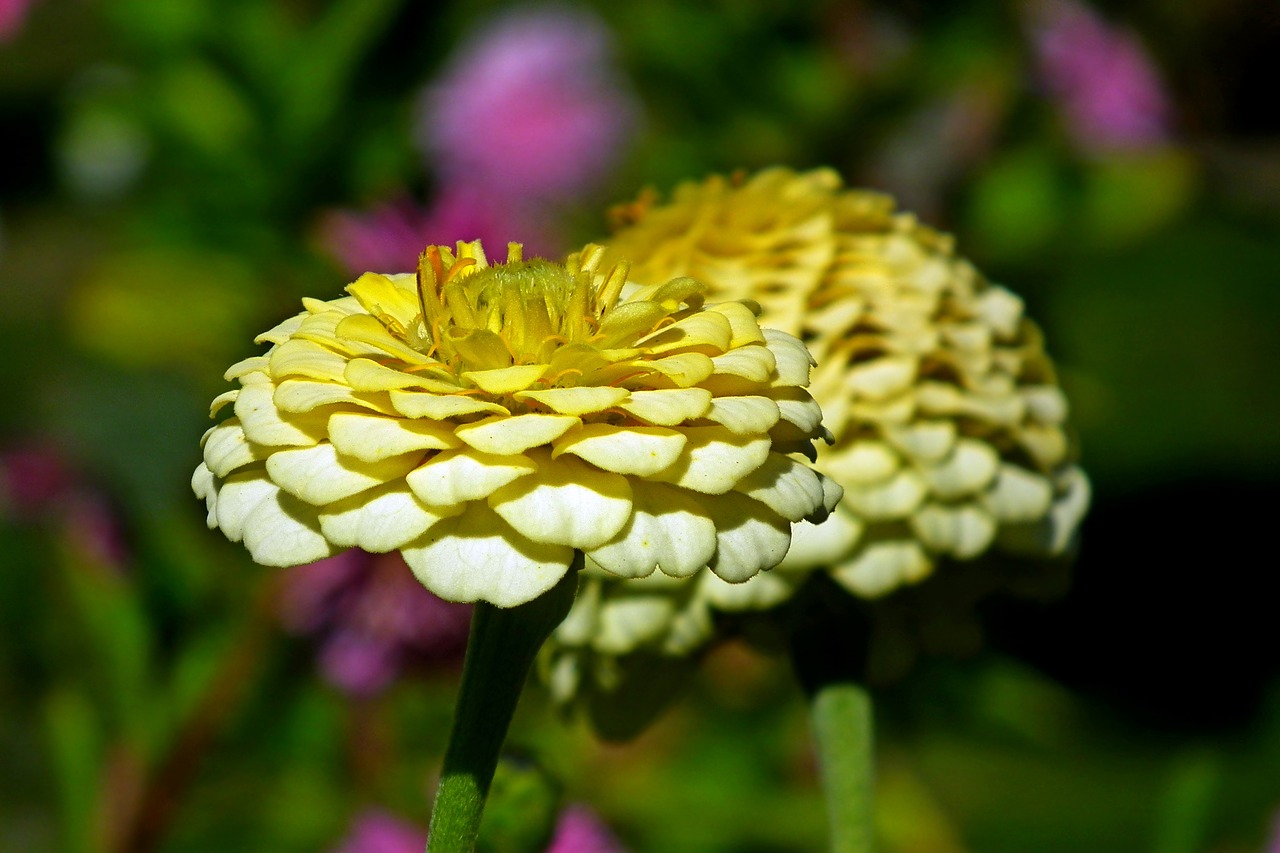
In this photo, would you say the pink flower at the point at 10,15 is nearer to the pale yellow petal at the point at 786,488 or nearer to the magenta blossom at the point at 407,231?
the magenta blossom at the point at 407,231

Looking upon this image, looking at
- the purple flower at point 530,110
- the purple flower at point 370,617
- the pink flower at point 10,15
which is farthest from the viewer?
the purple flower at point 530,110

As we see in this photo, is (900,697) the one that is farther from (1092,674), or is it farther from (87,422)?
(87,422)

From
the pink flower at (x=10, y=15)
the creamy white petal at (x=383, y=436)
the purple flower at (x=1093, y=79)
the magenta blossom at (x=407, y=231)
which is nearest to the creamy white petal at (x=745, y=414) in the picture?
the creamy white petal at (x=383, y=436)

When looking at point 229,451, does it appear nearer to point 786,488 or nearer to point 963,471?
point 786,488

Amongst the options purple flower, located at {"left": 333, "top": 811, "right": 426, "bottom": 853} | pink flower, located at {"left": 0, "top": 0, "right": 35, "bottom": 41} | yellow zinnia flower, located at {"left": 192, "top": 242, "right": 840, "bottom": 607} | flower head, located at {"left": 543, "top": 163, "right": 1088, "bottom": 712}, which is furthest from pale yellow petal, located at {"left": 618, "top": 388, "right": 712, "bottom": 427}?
pink flower, located at {"left": 0, "top": 0, "right": 35, "bottom": 41}

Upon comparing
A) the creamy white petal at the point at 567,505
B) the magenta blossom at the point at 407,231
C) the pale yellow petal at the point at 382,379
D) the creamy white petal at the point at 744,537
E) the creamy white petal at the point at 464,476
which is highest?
the magenta blossom at the point at 407,231

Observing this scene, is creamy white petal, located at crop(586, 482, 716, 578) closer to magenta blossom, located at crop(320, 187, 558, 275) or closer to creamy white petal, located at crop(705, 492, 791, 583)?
creamy white petal, located at crop(705, 492, 791, 583)
